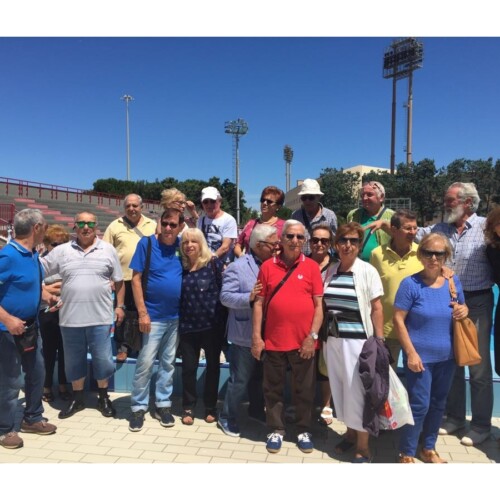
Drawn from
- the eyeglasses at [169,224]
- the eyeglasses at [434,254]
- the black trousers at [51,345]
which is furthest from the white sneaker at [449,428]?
the black trousers at [51,345]

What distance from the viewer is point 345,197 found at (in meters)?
49.4

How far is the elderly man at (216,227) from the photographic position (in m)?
4.29

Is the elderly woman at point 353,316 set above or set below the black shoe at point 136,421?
above

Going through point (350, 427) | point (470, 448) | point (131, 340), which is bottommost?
point (470, 448)

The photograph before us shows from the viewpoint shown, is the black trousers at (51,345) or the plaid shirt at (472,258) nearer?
the plaid shirt at (472,258)

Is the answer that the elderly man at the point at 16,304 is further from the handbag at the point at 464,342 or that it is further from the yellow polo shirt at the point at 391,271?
the handbag at the point at 464,342

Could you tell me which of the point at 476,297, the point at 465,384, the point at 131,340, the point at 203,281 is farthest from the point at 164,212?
the point at 465,384

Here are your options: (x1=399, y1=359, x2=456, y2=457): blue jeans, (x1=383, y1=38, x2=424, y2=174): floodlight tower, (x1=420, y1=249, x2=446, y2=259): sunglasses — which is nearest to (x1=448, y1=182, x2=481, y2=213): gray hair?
(x1=420, y1=249, x2=446, y2=259): sunglasses

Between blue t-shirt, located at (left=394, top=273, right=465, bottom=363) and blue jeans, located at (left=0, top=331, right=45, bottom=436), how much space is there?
9.55 feet

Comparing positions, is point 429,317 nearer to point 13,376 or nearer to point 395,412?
point 395,412

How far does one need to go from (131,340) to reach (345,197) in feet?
159

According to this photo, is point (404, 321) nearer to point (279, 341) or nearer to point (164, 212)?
point (279, 341)

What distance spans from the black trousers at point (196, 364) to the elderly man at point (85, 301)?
0.69 meters

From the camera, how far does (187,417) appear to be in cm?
351
